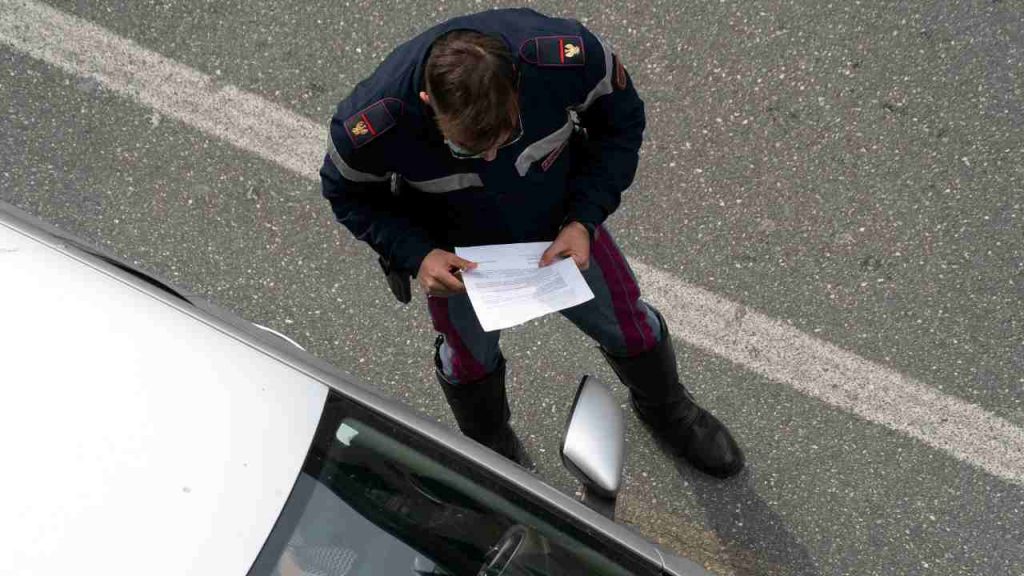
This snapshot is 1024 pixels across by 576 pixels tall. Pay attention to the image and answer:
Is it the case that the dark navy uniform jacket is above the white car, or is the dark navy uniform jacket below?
above

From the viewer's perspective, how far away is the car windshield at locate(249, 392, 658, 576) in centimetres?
190

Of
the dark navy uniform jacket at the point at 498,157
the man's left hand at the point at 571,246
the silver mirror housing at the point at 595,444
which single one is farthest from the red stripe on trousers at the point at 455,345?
the silver mirror housing at the point at 595,444

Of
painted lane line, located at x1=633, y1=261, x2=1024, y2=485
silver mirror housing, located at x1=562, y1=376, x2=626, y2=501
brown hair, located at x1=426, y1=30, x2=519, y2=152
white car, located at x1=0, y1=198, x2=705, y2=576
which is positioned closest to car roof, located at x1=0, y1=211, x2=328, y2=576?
white car, located at x1=0, y1=198, x2=705, y2=576

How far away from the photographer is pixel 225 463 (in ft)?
5.98

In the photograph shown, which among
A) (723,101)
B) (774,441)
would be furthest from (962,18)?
(774,441)

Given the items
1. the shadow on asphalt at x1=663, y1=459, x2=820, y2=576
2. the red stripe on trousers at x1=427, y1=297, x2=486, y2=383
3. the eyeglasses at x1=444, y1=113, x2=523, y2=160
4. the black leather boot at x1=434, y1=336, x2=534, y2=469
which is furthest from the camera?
the shadow on asphalt at x1=663, y1=459, x2=820, y2=576

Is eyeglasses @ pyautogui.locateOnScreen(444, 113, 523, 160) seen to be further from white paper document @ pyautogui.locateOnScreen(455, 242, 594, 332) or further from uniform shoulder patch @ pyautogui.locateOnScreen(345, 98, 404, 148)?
white paper document @ pyautogui.locateOnScreen(455, 242, 594, 332)

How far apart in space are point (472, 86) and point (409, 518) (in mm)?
934

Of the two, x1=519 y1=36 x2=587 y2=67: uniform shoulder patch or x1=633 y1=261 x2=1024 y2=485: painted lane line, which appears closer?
x1=519 y1=36 x2=587 y2=67: uniform shoulder patch

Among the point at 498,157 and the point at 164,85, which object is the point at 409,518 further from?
the point at 164,85

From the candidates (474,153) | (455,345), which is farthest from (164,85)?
(474,153)

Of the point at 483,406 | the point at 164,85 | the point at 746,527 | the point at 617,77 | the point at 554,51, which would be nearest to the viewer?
the point at 554,51

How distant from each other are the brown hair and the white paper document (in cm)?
51

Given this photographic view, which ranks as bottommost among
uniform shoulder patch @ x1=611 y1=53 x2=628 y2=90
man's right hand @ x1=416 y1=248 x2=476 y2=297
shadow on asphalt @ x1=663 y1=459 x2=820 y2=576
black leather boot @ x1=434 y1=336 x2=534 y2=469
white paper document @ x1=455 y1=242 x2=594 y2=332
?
shadow on asphalt @ x1=663 y1=459 x2=820 y2=576
